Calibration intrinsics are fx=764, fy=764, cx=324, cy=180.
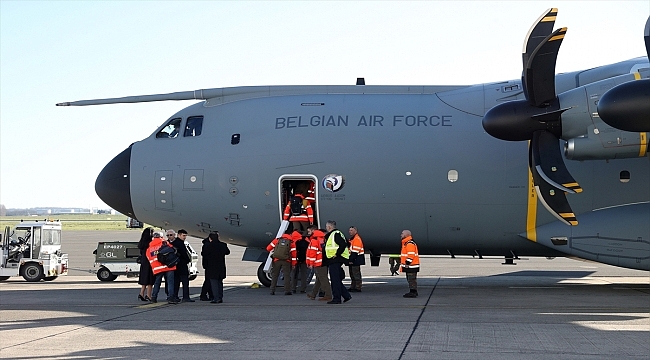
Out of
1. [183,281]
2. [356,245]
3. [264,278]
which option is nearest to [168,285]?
[183,281]

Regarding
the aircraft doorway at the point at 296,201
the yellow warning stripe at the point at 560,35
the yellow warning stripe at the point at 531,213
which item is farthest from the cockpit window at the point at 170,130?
the yellow warning stripe at the point at 560,35

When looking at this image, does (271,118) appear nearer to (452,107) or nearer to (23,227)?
(452,107)

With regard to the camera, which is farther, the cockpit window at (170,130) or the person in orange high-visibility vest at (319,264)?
the cockpit window at (170,130)

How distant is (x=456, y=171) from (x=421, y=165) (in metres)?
0.86

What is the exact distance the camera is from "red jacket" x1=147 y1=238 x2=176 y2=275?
1694cm

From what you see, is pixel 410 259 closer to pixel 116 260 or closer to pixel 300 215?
pixel 300 215

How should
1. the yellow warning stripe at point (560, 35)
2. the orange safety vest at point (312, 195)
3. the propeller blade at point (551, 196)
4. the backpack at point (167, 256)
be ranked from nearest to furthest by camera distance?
the yellow warning stripe at point (560, 35)
the propeller blade at point (551, 196)
the backpack at point (167, 256)
the orange safety vest at point (312, 195)

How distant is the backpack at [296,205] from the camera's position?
1953 cm

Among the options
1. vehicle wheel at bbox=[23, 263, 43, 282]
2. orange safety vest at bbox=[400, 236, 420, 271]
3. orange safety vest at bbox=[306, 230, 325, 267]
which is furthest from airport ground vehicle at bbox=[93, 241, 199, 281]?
orange safety vest at bbox=[400, 236, 420, 271]

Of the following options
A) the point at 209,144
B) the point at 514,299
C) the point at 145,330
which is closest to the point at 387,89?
the point at 209,144

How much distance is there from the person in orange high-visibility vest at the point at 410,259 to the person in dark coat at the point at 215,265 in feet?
13.5

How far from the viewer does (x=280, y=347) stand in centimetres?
1076

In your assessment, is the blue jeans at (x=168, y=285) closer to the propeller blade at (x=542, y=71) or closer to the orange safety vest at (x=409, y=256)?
the orange safety vest at (x=409, y=256)

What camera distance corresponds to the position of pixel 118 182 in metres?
20.6
